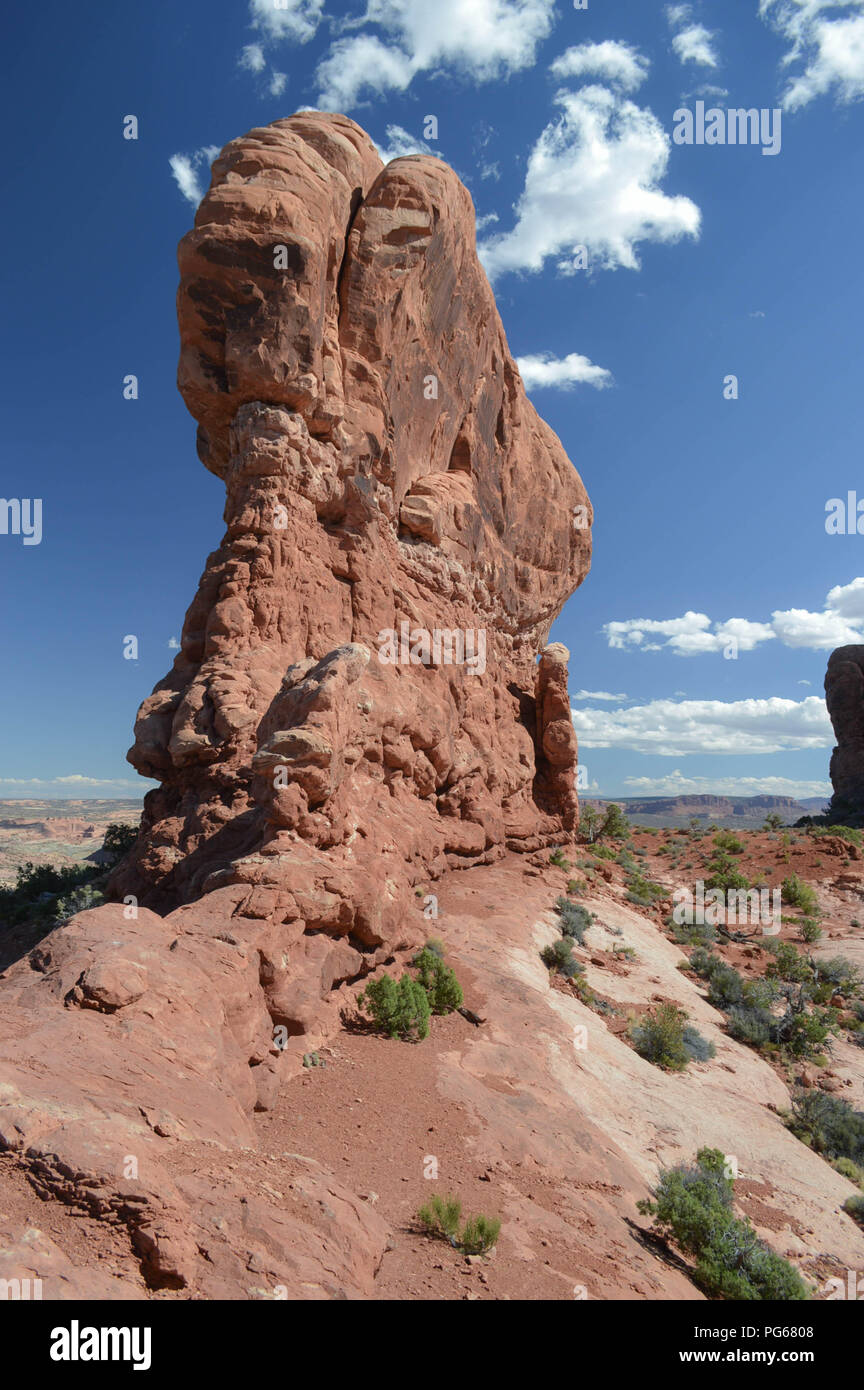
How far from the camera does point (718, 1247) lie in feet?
24.2

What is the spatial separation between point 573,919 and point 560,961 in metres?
2.51

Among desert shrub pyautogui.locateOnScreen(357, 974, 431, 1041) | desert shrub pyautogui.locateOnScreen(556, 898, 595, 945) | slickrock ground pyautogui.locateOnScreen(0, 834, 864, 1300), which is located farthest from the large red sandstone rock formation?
desert shrub pyautogui.locateOnScreen(556, 898, 595, 945)

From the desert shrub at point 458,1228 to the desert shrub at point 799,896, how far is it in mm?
23983

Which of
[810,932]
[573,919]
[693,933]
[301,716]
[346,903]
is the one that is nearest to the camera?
[346,903]

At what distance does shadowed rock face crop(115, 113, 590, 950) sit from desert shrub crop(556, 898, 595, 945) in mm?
2434

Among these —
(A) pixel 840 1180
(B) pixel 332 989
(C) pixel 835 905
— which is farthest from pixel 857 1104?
(C) pixel 835 905

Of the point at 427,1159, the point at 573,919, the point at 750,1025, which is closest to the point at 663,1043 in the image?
the point at 750,1025

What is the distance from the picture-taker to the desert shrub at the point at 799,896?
25.8 m

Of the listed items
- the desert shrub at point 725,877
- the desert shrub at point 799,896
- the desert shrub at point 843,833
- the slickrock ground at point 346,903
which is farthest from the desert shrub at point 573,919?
the desert shrub at point 843,833

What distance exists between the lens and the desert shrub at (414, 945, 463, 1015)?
36.4ft

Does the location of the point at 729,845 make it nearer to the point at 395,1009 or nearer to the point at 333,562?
the point at 333,562

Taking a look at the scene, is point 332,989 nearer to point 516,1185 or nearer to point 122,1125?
point 516,1185

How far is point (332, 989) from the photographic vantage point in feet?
30.9
